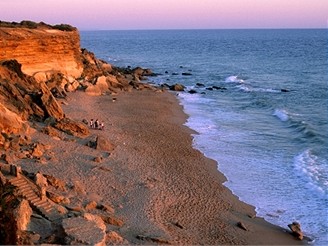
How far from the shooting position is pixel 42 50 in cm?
4097

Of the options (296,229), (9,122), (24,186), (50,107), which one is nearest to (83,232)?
(24,186)

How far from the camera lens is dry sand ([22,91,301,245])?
17.8 m

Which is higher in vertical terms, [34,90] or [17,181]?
[34,90]

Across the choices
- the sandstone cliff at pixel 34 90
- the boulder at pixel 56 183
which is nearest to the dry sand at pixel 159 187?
the boulder at pixel 56 183

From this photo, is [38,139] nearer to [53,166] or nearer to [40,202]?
[53,166]

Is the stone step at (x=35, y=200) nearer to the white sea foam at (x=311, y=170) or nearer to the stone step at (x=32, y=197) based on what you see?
the stone step at (x=32, y=197)

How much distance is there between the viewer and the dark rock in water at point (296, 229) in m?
17.8

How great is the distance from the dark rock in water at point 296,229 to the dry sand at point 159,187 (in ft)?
0.75

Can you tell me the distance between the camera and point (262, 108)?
4388 cm

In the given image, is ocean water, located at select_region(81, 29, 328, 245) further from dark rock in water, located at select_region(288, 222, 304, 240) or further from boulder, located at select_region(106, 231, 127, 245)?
boulder, located at select_region(106, 231, 127, 245)

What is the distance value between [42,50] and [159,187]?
78.8ft

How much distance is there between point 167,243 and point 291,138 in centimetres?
1831

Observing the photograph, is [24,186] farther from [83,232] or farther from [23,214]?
[83,232]

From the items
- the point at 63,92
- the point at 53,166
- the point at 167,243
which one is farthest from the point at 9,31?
the point at 167,243
